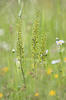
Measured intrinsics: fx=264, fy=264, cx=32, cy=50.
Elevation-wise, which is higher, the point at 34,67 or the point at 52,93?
the point at 34,67

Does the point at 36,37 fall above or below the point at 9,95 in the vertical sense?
above

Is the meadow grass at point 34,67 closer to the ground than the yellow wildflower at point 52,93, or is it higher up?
higher up

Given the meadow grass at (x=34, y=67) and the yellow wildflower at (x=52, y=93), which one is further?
the yellow wildflower at (x=52, y=93)

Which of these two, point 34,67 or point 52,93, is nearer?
point 34,67

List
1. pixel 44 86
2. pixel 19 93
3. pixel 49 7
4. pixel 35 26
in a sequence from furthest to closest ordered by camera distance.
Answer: pixel 49 7 → pixel 44 86 → pixel 19 93 → pixel 35 26

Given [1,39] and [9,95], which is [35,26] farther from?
[1,39]

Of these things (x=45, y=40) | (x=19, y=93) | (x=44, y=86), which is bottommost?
(x=44, y=86)

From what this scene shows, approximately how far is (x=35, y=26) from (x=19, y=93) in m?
0.55

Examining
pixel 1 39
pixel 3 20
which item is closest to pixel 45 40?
pixel 1 39

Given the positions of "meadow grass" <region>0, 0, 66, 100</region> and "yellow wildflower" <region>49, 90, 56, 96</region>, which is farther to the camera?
"yellow wildflower" <region>49, 90, 56, 96</region>

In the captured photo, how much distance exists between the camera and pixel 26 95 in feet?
6.36

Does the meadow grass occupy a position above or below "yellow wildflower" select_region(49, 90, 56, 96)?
above

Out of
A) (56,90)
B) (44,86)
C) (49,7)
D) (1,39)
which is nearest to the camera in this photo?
(56,90)

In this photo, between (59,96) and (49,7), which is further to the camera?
(49,7)
